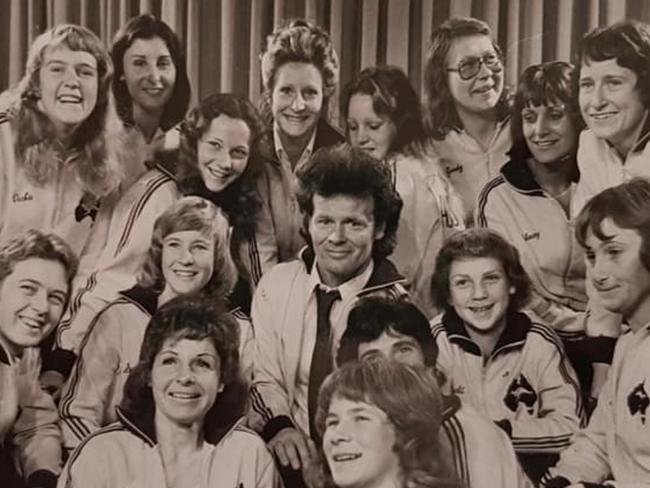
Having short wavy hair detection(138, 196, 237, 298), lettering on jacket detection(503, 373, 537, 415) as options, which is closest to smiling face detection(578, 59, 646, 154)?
lettering on jacket detection(503, 373, 537, 415)

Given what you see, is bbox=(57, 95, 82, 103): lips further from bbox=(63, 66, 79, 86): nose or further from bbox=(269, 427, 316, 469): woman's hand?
bbox=(269, 427, 316, 469): woman's hand

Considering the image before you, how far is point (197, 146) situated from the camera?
2.12m

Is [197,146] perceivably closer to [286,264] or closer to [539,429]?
[286,264]

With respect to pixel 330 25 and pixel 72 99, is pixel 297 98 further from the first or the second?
pixel 72 99

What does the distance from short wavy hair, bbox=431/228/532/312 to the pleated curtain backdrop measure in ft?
0.97

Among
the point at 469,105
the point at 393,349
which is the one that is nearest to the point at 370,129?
the point at 469,105

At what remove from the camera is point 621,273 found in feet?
6.51

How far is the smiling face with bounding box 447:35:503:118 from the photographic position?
205 centimetres

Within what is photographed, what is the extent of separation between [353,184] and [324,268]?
0.17 m

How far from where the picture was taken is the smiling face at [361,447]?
2.00 meters

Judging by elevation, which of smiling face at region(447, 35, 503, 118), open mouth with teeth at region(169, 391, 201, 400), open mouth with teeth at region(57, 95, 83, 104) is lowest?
open mouth with teeth at region(169, 391, 201, 400)

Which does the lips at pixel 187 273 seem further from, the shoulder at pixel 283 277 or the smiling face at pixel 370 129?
the smiling face at pixel 370 129

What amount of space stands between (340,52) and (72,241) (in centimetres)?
63

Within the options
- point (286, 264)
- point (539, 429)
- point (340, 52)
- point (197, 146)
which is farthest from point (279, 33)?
point (539, 429)
